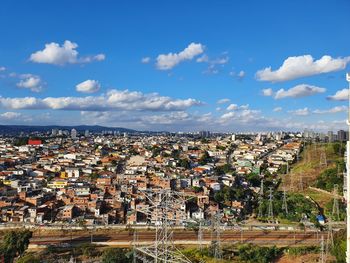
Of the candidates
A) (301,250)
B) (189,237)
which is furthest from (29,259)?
(301,250)

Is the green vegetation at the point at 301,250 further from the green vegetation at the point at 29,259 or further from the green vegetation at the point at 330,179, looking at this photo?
the green vegetation at the point at 330,179

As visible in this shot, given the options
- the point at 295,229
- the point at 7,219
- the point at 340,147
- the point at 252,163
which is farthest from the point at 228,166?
the point at 7,219

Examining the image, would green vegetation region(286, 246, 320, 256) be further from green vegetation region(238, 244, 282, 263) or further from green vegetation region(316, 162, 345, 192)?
green vegetation region(316, 162, 345, 192)

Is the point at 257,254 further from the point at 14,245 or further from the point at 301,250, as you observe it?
the point at 14,245

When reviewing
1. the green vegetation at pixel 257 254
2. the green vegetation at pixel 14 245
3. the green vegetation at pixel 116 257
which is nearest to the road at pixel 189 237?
the green vegetation at pixel 257 254

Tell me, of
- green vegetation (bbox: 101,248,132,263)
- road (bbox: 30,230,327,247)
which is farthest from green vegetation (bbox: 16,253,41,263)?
road (bbox: 30,230,327,247)

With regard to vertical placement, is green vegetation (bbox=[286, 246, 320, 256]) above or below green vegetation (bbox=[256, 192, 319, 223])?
below
